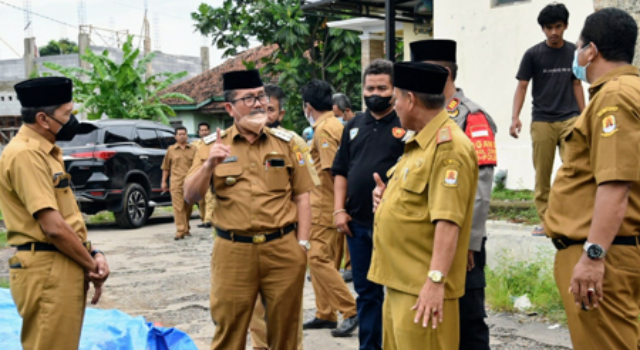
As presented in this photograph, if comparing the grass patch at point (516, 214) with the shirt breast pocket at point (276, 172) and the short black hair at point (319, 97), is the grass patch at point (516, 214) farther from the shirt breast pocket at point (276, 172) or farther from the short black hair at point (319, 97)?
the shirt breast pocket at point (276, 172)

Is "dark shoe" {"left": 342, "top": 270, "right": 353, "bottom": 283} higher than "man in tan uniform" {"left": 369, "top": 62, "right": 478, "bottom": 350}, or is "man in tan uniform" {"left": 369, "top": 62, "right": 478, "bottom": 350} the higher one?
"man in tan uniform" {"left": 369, "top": 62, "right": 478, "bottom": 350}

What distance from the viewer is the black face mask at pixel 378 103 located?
4758 mm

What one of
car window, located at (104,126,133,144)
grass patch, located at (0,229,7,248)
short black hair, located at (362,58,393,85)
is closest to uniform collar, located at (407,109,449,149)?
short black hair, located at (362,58,393,85)

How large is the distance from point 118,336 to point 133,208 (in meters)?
9.06

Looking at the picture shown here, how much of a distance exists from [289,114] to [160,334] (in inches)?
561

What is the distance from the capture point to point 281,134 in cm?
454

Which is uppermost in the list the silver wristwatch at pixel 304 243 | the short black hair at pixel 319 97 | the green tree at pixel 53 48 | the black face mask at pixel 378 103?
the green tree at pixel 53 48

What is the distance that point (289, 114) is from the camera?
1892 cm

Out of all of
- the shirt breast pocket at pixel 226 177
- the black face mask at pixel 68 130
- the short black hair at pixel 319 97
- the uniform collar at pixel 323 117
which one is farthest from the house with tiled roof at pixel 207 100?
the black face mask at pixel 68 130

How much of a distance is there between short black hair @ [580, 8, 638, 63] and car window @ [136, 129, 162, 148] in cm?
1263

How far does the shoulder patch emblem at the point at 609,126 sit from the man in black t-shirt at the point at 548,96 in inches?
140

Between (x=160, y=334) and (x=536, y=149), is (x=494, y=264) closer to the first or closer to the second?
(x=536, y=149)

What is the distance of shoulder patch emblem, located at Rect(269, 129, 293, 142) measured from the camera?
451 centimetres

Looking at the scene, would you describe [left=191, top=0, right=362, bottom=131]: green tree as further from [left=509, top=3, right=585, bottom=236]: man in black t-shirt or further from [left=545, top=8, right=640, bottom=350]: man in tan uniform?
[left=545, top=8, right=640, bottom=350]: man in tan uniform
